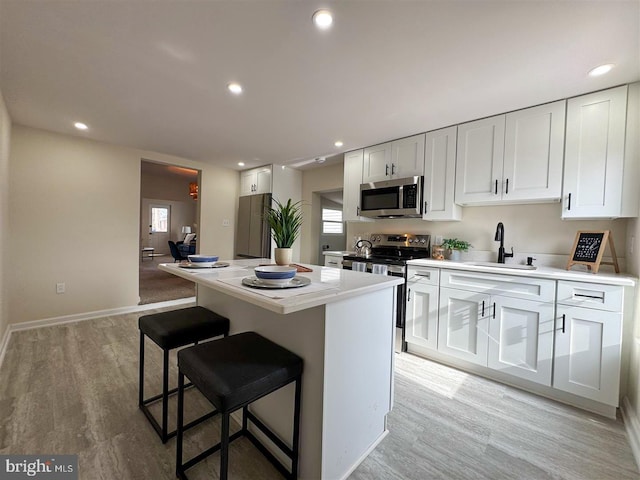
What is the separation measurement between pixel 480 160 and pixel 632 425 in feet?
6.95

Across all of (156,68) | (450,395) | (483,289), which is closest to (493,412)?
(450,395)

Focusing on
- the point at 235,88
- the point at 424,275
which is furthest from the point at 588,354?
the point at 235,88

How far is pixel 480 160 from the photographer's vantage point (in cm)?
251

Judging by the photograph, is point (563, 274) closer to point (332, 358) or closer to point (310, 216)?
point (332, 358)

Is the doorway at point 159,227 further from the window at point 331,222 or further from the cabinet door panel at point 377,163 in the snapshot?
the cabinet door panel at point 377,163

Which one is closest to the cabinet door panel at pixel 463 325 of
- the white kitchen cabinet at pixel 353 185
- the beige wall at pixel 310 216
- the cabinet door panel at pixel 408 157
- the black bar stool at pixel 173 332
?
the cabinet door panel at pixel 408 157

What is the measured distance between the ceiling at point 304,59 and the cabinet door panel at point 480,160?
0.13 metres

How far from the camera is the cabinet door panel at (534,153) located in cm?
212

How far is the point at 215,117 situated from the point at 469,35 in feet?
7.33

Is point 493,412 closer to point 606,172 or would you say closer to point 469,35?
point 606,172

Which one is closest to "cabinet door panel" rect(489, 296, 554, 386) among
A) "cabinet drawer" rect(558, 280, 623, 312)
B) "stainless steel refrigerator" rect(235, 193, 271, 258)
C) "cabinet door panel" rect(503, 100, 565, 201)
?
"cabinet drawer" rect(558, 280, 623, 312)

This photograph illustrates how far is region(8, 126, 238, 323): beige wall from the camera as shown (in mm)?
3041

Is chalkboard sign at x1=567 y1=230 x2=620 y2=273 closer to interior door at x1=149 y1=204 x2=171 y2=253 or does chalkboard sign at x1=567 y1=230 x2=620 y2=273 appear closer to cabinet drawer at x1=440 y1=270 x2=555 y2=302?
cabinet drawer at x1=440 y1=270 x2=555 y2=302

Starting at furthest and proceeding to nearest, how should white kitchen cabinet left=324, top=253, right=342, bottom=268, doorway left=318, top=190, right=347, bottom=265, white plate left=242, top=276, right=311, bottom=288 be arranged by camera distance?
1. doorway left=318, top=190, right=347, bottom=265
2. white kitchen cabinet left=324, top=253, right=342, bottom=268
3. white plate left=242, top=276, right=311, bottom=288
